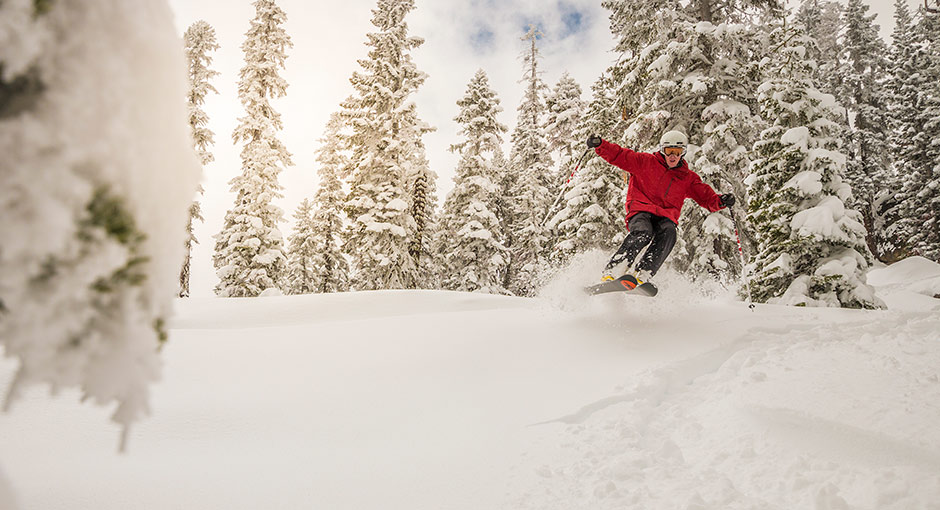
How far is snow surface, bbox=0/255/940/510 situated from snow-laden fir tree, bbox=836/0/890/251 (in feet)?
118

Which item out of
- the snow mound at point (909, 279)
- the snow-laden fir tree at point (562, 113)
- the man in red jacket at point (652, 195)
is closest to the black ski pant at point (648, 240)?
the man in red jacket at point (652, 195)

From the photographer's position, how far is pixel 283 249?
20.6 meters

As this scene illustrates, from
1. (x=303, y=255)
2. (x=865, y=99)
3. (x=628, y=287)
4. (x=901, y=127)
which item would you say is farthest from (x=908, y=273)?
(x=303, y=255)

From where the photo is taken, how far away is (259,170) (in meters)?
19.5

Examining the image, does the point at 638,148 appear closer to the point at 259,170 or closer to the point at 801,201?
the point at 801,201

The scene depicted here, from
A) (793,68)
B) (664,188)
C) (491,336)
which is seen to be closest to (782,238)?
(793,68)

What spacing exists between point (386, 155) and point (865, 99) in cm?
3692

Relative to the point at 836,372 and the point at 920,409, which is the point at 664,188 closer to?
Answer: the point at 836,372

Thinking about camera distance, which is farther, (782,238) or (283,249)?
(283,249)

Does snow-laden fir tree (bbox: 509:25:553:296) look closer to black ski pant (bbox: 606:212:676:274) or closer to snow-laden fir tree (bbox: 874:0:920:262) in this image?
black ski pant (bbox: 606:212:676:274)

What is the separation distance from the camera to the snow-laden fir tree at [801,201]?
1048 centimetres

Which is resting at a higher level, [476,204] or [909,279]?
[476,204]

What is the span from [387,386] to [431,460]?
1.42m

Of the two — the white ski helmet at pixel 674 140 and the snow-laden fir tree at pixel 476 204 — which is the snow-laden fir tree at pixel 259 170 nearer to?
the snow-laden fir tree at pixel 476 204
